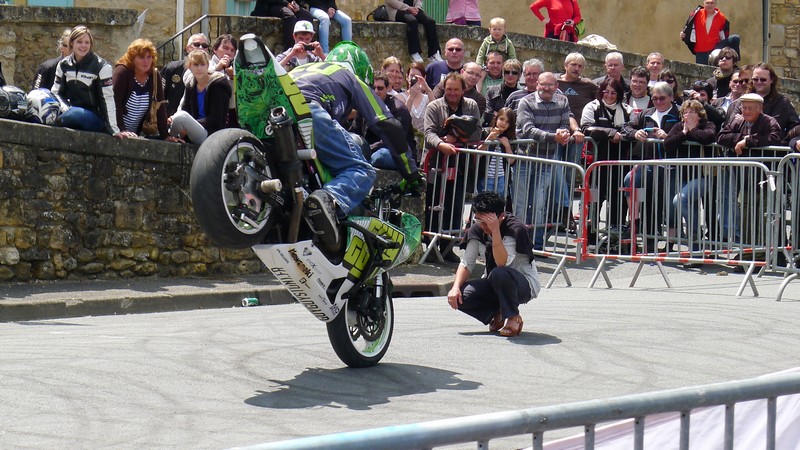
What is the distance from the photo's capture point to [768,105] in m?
15.2

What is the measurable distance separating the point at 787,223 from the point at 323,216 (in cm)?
708

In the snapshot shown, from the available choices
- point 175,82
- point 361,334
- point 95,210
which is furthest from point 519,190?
point 361,334

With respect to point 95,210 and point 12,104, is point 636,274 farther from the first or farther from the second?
point 12,104

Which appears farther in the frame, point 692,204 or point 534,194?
point 534,194

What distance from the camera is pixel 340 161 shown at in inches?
324

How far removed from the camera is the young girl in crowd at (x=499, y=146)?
1467 cm

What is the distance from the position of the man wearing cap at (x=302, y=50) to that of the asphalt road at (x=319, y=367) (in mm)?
4439

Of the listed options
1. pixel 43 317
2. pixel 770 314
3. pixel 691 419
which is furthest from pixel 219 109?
pixel 691 419

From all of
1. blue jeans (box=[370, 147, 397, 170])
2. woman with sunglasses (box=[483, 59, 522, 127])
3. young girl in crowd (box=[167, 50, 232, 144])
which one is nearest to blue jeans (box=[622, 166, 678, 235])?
blue jeans (box=[370, 147, 397, 170])

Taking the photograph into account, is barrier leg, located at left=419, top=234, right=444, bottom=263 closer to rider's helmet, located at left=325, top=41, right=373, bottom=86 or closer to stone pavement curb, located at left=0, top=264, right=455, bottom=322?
stone pavement curb, located at left=0, top=264, right=455, bottom=322

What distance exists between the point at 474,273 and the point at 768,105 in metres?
3.62

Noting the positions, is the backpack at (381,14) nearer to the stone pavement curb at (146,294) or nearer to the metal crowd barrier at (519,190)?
the metal crowd barrier at (519,190)

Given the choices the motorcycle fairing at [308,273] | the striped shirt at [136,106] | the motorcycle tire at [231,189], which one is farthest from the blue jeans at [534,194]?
the motorcycle tire at [231,189]

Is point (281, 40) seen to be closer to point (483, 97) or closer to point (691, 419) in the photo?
point (483, 97)
